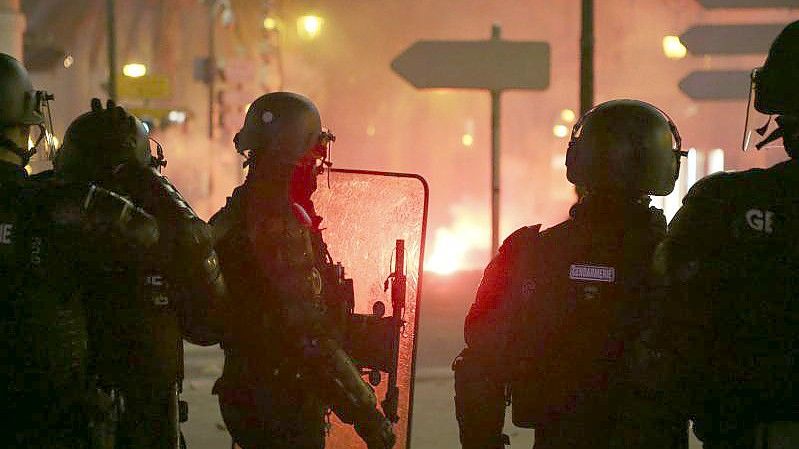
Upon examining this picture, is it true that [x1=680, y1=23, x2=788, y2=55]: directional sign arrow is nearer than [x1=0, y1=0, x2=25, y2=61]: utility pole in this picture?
Yes

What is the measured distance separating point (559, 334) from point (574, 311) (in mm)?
78

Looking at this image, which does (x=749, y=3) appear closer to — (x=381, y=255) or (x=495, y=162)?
(x=495, y=162)

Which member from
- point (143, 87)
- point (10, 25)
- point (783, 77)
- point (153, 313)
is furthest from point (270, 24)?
point (783, 77)

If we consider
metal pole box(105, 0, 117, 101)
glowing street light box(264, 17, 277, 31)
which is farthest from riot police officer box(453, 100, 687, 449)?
glowing street light box(264, 17, 277, 31)

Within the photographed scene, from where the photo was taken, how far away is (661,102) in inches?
1567

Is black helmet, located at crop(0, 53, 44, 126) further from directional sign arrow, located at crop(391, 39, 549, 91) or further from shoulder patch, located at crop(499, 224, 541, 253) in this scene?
directional sign arrow, located at crop(391, 39, 549, 91)

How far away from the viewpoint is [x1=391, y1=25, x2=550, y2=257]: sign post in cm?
766

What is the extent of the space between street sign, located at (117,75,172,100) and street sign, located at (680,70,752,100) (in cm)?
1290

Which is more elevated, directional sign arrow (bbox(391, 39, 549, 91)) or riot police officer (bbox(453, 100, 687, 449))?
directional sign arrow (bbox(391, 39, 549, 91))

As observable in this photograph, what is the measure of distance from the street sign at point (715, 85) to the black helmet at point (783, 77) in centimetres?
635

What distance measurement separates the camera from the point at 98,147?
3.65m

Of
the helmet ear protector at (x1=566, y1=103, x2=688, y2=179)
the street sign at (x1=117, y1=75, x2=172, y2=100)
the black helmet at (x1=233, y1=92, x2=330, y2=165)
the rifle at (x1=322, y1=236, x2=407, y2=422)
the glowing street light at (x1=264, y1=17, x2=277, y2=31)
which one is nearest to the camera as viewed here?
the helmet ear protector at (x1=566, y1=103, x2=688, y2=179)

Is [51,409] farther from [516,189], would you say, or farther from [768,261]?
[516,189]

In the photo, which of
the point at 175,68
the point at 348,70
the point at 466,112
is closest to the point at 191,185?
the point at 175,68
